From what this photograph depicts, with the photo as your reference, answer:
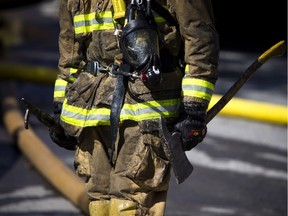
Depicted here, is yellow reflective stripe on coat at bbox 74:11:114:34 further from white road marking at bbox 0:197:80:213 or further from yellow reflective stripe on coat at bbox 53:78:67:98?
white road marking at bbox 0:197:80:213

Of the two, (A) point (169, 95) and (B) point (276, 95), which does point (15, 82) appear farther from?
(A) point (169, 95)

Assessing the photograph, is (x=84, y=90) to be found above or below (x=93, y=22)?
below

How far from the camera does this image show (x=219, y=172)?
6902 millimetres

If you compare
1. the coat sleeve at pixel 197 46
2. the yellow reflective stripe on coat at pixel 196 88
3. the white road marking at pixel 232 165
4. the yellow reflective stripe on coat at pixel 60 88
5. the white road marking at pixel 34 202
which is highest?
the coat sleeve at pixel 197 46

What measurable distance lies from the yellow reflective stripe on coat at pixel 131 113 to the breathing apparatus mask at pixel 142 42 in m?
0.18

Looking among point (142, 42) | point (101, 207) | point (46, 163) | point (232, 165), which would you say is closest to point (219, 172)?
point (232, 165)

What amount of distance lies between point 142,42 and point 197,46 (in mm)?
241

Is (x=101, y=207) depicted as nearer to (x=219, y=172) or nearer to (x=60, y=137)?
(x=60, y=137)

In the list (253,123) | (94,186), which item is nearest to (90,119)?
(94,186)

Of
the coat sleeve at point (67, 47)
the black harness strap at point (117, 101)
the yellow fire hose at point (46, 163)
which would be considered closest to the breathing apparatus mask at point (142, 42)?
the black harness strap at point (117, 101)

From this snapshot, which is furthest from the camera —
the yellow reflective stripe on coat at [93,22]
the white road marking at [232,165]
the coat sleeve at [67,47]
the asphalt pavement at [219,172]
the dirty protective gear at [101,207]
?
the white road marking at [232,165]

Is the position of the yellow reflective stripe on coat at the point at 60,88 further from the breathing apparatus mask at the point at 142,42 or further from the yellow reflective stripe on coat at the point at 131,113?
the breathing apparatus mask at the point at 142,42

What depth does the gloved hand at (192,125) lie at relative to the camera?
3809 millimetres

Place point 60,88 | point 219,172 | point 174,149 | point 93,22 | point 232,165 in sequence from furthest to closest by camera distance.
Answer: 1. point 232,165
2. point 219,172
3. point 60,88
4. point 93,22
5. point 174,149
